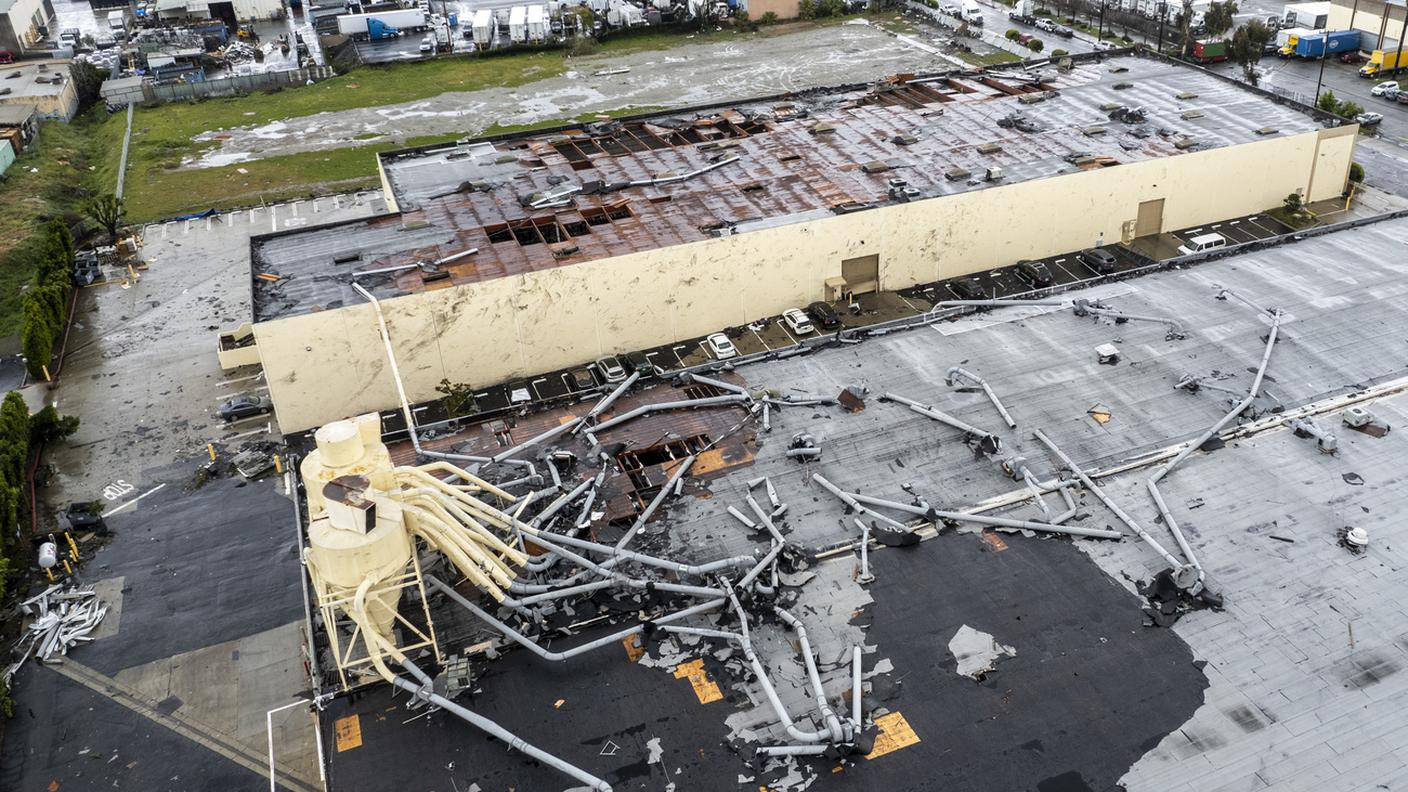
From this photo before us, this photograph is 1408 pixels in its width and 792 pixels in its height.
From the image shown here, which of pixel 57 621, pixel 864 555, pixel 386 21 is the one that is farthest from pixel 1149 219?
pixel 386 21

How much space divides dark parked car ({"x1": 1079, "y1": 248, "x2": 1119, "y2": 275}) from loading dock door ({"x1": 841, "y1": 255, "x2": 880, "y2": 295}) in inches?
570

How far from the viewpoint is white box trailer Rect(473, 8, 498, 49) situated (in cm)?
14088

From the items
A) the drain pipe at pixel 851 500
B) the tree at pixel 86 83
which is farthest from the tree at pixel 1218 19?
the tree at pixel 86 83

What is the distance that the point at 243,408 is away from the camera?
6594cm

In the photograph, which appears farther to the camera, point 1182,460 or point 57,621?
point 57,621

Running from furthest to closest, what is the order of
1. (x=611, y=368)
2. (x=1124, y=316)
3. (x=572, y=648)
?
(x=611, y=368), (x=1124, y=316), (x=572, y=648)

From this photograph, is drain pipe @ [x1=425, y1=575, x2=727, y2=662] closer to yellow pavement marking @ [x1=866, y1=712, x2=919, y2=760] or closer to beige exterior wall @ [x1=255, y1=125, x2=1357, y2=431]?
yellow pavement marking @ [x1=866, y1=712, x2=919, y2=760]

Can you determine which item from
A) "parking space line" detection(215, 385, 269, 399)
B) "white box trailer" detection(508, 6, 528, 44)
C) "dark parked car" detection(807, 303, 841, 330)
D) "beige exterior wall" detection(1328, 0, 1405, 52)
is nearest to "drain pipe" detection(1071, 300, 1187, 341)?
"dark parked car" detection(807, 303, 841, 330)

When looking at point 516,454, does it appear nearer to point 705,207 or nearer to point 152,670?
point 152,670

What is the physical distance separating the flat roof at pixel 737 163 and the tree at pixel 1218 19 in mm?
40868

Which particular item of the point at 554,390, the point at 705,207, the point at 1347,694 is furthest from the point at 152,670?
the point at 1347,694

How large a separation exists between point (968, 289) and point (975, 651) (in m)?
39.5

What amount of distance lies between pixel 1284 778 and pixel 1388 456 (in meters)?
17.7

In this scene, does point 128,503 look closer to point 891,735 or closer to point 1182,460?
point 891,735
